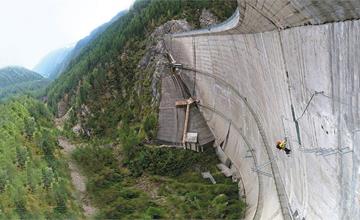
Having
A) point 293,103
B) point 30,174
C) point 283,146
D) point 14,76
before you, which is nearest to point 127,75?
point 30,174

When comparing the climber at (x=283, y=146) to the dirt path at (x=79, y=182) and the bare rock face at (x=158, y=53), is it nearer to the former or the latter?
the dirt path at (x=79, y=182)

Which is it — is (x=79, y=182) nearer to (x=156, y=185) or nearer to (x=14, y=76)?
(x=156, y=185)

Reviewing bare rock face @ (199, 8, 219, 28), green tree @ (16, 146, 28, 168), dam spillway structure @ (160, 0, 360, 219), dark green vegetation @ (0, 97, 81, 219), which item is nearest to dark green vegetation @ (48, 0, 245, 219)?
bare rock face @ (199, 8, 219, 28)

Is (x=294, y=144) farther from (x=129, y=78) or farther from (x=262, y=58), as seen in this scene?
(x=129, y=78)

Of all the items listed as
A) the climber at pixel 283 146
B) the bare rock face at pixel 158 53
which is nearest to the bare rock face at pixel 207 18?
the bare rock face at pixel 158 53

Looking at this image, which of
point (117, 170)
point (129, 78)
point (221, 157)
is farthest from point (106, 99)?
point (221, 157)

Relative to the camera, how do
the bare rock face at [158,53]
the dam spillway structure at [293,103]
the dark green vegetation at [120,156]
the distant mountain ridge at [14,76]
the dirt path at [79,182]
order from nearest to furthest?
the dam spillway structure at [293,103] → the dark green vegetation at [120,156] → the dirt path at [79,182] → the bare rock face at [158,53] → the distant mountain ridge at [14,76]
